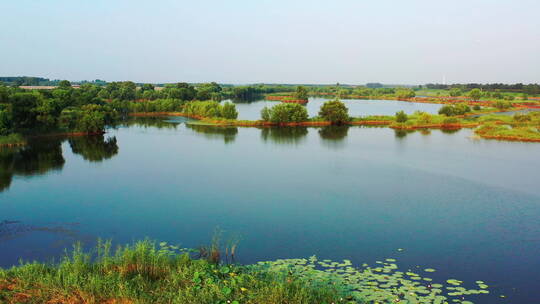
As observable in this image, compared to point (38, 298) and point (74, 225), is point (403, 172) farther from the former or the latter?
point (38, 298)

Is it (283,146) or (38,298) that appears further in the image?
(283,146)

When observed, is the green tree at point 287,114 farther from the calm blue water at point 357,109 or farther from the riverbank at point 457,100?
the riverbank at point 457,100

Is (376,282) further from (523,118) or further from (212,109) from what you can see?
(523,118)

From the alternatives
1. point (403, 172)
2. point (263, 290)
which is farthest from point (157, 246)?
point (403, 172)

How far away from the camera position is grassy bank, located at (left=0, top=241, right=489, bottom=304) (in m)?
8.38

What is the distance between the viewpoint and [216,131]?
44.4 m

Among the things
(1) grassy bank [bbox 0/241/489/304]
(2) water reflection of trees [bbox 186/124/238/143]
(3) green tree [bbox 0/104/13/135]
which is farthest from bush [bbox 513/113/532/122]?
(3) green tree [bbox 0/104/13/135]

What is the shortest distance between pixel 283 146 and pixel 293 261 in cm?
2261

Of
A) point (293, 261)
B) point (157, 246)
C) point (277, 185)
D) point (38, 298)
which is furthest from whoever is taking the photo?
point (277, 185)

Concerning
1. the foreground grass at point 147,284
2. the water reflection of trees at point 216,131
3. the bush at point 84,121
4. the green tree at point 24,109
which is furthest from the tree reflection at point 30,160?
the water reflection of trees at point 216,131

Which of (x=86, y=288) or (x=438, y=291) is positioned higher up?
(x=86, y=288)

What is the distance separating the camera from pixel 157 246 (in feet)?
42.2

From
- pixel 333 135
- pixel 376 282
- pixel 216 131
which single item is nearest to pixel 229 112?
pixel 216 131

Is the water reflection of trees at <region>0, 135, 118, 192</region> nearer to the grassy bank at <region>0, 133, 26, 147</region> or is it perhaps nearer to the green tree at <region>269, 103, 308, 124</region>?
the grassy bank at <region>0, 133, 26, 147</region>
